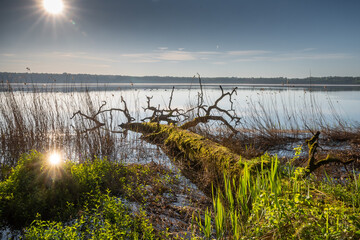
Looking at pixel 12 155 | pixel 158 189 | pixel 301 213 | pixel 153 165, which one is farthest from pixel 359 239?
pixel 12 155

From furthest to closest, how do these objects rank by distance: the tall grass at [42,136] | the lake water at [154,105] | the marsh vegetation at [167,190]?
the lake water at [154,105] → the tall grass at [42,136] → the marsh vegetation at [167,190]

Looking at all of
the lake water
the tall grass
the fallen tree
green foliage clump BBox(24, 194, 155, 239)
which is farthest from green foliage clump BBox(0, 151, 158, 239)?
the lake water

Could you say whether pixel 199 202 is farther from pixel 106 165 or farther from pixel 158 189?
pixel 106 165

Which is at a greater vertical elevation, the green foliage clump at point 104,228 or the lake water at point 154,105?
the lake water at point 154,105

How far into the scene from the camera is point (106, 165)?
4.08 metres

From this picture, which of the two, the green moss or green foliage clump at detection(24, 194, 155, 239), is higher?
the green moss

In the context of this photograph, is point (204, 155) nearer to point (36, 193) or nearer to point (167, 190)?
point (167, 190)

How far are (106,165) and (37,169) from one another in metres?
1.13

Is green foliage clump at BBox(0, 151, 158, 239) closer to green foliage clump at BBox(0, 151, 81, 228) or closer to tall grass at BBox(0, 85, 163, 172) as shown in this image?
green foliage clump at BBox(0, 151, 81, 228)

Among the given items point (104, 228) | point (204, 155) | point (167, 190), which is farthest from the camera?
point (204, 155)

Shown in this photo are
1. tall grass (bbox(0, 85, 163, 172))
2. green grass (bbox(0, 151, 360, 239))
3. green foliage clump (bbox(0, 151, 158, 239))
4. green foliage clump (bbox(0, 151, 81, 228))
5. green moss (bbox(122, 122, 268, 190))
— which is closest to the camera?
green grass (bbox(0, 151, 360, 239))

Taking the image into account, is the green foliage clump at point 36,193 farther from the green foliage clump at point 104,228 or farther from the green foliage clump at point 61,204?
the green foliage clump at point 104,228

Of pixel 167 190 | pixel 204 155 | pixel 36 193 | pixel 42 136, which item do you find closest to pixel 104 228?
pixel 36 193

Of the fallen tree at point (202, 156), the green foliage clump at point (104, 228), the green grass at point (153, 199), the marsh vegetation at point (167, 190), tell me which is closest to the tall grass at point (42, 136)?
the marsh vegetation at point (167, 190)
